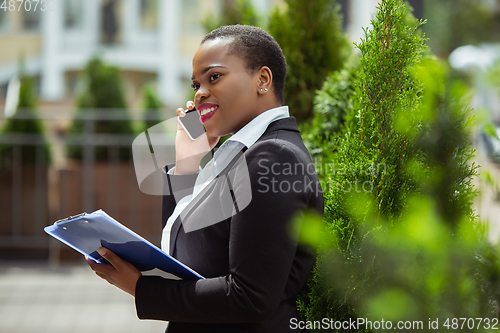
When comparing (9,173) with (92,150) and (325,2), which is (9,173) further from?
(325,2)

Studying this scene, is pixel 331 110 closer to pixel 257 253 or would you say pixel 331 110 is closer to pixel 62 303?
pixel 257 253

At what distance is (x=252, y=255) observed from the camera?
109 cm

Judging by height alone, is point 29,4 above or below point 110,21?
below

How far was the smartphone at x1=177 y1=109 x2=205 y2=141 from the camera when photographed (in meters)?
1.66

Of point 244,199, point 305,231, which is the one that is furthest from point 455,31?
point 244,199

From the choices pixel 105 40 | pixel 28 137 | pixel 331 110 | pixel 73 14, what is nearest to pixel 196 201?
pixel 331 110

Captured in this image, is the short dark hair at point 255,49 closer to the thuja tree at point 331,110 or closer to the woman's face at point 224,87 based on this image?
the woman's face at point 224,87

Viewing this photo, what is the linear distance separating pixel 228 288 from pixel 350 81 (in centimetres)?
141

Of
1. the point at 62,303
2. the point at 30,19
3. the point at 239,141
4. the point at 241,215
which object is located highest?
the point at 30,19

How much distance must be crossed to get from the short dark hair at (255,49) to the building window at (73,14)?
45.9 ft

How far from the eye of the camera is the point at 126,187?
248 inches

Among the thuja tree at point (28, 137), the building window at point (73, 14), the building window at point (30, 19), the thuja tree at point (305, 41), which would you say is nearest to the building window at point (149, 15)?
the building window at point (73, 14)

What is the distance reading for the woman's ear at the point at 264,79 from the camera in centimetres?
132

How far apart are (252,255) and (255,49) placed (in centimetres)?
57
